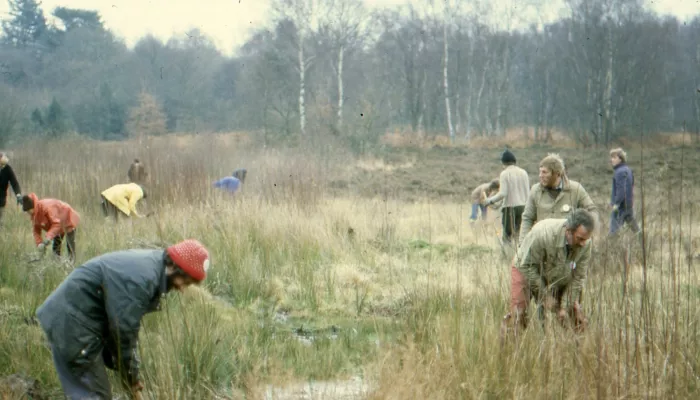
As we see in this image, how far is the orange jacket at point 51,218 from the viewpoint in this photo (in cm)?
850

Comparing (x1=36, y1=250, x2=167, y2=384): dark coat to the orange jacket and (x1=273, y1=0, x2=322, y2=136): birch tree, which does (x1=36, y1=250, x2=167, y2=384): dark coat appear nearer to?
the orange jacket

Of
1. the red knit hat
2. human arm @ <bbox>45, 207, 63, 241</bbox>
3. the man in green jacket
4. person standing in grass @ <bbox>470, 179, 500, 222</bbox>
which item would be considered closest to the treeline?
person standing in grass @ <bbox>470, 179, 500, 222</bbox>

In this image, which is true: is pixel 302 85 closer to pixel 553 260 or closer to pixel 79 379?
pixel 553 260

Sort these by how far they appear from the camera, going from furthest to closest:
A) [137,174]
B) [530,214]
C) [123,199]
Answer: [137,174], [123,199], [530,214]

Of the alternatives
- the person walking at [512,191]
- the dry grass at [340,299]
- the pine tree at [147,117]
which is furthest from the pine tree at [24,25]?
the person walking at [512,191]

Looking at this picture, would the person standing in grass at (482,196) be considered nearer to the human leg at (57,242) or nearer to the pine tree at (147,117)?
the human leg at (57,242)

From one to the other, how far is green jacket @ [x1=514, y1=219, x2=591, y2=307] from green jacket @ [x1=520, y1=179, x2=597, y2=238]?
0.84 m

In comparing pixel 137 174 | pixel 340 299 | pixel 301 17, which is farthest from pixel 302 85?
pixel 340 299

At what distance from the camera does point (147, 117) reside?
3130 cm

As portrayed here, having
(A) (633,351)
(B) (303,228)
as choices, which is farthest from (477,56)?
(A) (633,351)

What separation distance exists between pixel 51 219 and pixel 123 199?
2.34 metres

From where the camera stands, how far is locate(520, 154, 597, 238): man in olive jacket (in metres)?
5.96

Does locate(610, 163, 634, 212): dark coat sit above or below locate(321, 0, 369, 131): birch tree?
below

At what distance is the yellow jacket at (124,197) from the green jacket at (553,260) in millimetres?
7066
